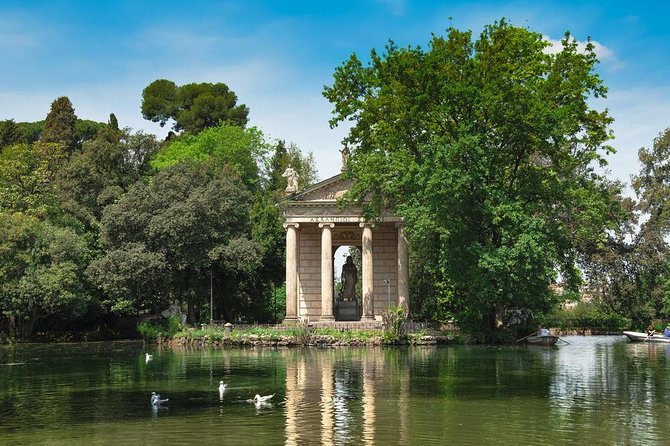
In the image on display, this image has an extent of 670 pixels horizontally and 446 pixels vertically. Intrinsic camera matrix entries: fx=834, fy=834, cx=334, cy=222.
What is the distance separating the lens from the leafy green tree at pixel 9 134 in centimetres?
8462

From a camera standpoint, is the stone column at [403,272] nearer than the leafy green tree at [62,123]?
Yes

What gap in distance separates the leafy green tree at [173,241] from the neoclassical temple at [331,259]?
12.4ft

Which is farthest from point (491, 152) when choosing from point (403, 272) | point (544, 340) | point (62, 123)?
point (62, 123)

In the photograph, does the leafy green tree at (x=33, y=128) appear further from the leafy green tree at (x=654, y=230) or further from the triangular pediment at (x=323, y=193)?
the leafy green tree at (x=654, y=230)

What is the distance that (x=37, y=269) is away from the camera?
5728 cm

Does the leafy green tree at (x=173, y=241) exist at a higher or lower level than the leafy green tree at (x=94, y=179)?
lower

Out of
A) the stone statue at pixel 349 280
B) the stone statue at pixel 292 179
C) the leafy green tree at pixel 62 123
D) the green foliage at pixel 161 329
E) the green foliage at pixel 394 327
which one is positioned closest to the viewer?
the green foliage at pixel 394 327

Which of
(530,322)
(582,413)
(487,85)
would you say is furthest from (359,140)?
(582,413)

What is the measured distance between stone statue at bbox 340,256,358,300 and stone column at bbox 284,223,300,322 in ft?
15.4

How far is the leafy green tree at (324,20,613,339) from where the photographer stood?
141ft

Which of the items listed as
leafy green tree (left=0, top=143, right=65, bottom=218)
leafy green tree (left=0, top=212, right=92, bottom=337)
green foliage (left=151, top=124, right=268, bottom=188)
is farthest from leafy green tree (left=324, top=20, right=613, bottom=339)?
green foliage (left=151, top=124, right=268, bottom=188)

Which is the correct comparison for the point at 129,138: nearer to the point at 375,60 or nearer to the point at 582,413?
the point at 375,60

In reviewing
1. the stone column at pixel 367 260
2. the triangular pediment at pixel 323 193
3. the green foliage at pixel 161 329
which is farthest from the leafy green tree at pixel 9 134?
the stone column at pixel 367 260

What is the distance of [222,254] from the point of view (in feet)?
191
